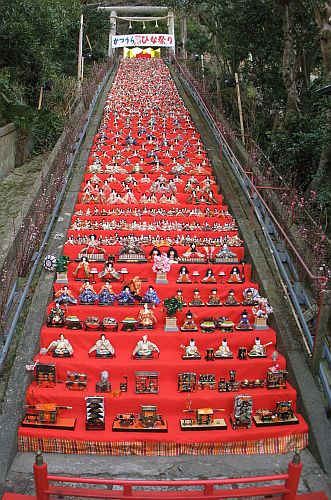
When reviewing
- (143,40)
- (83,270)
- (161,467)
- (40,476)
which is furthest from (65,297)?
(143,40)

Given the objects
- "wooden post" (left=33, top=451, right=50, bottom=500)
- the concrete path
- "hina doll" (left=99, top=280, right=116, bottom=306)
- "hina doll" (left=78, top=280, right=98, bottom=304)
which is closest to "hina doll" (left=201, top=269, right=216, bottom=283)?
"hina doll" (left=99, top=280, right=116, bottom=306)

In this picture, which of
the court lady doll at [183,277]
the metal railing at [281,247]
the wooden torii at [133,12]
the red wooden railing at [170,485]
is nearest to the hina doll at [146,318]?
the court lady doll at [183,277]

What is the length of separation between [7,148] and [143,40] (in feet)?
74.9

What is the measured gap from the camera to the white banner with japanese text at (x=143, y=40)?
31.0 metres

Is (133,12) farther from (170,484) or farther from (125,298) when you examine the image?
(170,484)

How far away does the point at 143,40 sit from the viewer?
3158 cm

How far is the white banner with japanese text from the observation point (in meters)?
31.0

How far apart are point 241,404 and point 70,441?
1.87 metres

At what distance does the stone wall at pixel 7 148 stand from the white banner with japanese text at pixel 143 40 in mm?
21276

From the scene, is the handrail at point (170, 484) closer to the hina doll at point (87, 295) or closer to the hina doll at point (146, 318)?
the hina doll at point (146, 318)

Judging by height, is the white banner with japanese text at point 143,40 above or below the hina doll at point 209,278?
above

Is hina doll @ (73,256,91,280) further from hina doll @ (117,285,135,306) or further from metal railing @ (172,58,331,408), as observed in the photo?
metal railing @ (172,58,331,408)

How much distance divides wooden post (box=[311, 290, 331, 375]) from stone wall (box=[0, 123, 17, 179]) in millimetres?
8285

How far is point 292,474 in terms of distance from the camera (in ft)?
13.3
